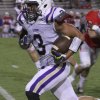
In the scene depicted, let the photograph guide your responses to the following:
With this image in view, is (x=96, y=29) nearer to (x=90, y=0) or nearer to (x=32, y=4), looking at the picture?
(x=32, y=4)

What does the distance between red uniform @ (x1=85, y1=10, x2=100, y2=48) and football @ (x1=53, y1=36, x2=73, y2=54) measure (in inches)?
60.3

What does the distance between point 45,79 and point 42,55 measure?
0.43m

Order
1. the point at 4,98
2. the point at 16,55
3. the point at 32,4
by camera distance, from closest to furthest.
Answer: the point at 32,4
the point at 4,98
the point at 16,55

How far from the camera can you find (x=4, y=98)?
5891 millimetres

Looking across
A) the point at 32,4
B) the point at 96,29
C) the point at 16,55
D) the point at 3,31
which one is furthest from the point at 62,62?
the point at 3,31

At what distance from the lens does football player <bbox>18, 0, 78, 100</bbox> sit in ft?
12.8

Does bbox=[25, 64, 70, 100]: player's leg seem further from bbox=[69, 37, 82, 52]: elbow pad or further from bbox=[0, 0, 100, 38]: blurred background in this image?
bbox=[0, 0, 100, 38]: blurred background

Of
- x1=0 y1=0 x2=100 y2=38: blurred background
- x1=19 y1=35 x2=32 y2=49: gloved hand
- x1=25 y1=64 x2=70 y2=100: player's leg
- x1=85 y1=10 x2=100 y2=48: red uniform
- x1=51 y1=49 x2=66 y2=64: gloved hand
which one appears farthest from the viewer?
x1=0 y1=0 x2=100 y2=38: blurred background

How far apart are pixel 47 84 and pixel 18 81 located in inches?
137

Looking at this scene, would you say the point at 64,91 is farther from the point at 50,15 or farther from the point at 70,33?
the point at 50,15

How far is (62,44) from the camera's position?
404 centimetres

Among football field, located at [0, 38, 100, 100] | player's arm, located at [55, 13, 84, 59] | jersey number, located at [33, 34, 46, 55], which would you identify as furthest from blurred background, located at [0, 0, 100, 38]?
player's arm, located at [55, 13, 84, 59]

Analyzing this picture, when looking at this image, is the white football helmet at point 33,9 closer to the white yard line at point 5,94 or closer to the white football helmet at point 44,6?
the white football helmet at point 44,6

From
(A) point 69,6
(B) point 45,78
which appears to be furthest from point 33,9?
(A) point 69,6
